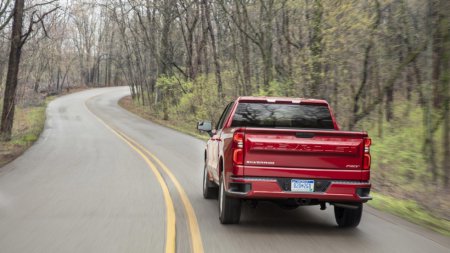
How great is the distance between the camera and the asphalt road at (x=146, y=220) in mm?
6355

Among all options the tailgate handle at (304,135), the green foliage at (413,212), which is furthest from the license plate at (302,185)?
the green foliage at (413,212)

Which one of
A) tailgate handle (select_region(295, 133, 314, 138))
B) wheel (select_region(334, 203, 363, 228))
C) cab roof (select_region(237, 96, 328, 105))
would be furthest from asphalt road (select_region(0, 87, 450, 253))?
cab roof (select_region(237, 96, 328, 105))

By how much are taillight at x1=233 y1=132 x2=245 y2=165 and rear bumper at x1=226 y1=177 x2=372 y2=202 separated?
0.79 feet

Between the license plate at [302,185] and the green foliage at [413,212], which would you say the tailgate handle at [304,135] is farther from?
the green foliage at [413,212]

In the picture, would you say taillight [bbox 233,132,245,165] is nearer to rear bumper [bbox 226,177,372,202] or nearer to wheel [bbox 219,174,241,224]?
rear bumper [bbox 226,177,372,202]

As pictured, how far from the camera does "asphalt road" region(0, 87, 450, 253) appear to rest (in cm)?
636

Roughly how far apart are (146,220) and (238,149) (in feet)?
6.46

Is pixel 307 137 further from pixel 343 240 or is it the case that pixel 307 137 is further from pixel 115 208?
pixel 115 208

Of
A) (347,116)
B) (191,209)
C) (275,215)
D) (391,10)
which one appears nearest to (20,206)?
(191,209)

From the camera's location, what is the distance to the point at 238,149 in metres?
6.97

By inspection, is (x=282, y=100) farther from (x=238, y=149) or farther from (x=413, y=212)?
(x=413, y=212)

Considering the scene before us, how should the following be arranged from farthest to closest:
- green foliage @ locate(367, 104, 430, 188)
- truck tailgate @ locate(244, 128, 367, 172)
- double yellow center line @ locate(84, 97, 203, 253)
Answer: green foliage @ locate(367, 104, 430, 188)
truck tailgate @ locate(244, 128, 367, 172)
double yellow center line @ locate(84, 97, 203, 253)

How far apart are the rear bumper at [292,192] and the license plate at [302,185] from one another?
0.17 ft

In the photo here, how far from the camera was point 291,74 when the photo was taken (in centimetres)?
2173
